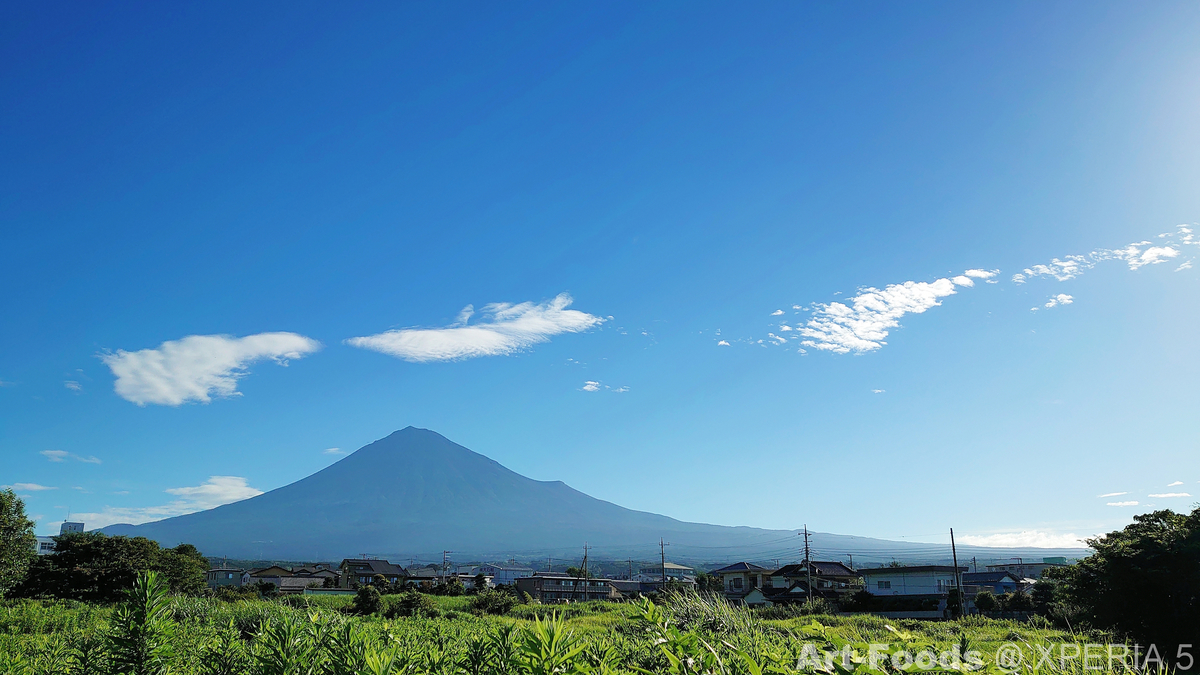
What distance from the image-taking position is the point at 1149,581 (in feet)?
52.0

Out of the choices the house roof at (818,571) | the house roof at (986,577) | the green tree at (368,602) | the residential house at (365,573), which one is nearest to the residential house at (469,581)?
the residential house at (365,573)

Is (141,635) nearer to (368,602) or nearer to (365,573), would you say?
(368,602)

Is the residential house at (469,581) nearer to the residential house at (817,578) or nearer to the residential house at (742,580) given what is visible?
the residential house at (742,580)

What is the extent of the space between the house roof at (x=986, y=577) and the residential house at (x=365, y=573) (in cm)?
5299

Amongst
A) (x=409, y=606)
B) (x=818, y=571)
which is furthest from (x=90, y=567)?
(x=818, y=571)

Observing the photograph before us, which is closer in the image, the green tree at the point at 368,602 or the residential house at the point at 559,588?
the green tree at the point at 368,602

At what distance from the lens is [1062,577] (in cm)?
1880

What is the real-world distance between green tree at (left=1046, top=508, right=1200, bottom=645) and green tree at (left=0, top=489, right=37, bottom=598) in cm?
3533

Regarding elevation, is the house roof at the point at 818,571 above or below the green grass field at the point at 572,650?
below

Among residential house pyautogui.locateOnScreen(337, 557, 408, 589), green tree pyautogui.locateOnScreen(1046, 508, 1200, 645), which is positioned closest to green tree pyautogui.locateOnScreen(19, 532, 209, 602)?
residential house pyautogui.locateOnScreen(337, 557, 408, 589)

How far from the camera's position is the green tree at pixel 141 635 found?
4207 millimetres

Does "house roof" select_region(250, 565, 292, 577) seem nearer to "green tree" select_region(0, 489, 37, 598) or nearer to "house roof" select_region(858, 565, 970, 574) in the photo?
"green tree" select_region(0, 489, 37, 598)

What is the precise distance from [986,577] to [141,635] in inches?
2861

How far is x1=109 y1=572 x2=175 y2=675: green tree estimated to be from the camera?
4.21 meters
